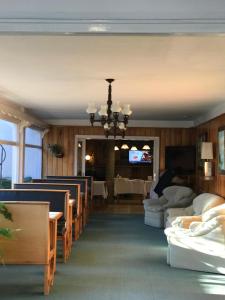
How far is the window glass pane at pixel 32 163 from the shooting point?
1024 cm

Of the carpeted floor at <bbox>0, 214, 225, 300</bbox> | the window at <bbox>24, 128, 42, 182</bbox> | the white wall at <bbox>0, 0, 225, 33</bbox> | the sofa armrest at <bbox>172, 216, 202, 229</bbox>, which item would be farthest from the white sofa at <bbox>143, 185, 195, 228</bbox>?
the white wall at <bbox>0, 0, 225, 33</bbox>

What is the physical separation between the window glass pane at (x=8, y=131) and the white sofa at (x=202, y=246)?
164 inches

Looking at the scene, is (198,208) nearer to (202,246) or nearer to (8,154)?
(202,246)

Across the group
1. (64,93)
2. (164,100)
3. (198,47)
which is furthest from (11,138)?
(198,47)

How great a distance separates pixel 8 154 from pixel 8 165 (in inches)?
9.8

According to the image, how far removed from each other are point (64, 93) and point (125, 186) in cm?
751

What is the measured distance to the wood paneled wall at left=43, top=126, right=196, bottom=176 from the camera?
11.9m

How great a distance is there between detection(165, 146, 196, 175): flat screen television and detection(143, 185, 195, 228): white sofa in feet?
6.45

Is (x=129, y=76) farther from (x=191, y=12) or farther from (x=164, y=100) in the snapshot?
(x=191, y=12)

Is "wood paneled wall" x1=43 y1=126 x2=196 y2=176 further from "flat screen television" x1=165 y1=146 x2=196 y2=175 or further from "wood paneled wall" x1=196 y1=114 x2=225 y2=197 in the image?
"wood paneled wall" x1=196 y1=114 x2=225 y2=197

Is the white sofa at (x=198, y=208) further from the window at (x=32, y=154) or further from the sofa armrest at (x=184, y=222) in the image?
the window at (x=32, y=154)

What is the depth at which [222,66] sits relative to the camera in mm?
4926

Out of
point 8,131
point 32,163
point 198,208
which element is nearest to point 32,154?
point 32,163

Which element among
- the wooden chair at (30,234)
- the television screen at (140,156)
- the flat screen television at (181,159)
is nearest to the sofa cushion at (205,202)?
the wooden chair at (30,234)
